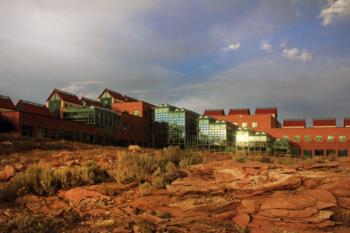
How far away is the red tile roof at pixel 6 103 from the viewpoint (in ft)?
173

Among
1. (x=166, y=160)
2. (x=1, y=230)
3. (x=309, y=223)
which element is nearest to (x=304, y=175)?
(x=309, y=223)

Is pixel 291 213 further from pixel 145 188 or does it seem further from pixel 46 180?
pixel 46 180

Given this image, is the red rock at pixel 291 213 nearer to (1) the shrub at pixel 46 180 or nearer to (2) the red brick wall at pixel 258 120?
(1) the shrub at pixel 46 180

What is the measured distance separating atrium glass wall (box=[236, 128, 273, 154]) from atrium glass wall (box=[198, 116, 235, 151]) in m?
1.55

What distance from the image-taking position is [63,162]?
50.4ft

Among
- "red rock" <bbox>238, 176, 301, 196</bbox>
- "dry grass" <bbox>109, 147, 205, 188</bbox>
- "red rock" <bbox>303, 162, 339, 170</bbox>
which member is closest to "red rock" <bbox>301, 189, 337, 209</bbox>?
"red rock" <bbox>238, 176, 301, 196</bbox>

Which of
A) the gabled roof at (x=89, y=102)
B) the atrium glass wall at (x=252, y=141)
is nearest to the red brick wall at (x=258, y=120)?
the atrium glass wall at (x=252, y=141)

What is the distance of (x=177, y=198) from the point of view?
36.2 feet

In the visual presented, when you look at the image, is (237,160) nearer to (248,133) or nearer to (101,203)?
(101,203)

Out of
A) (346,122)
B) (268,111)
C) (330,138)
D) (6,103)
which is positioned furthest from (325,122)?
(6,103)

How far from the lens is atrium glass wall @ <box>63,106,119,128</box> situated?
187 feet

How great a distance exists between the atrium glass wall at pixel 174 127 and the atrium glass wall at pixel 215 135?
4.61ft

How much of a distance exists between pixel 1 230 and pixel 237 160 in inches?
346

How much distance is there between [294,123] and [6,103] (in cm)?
6764
